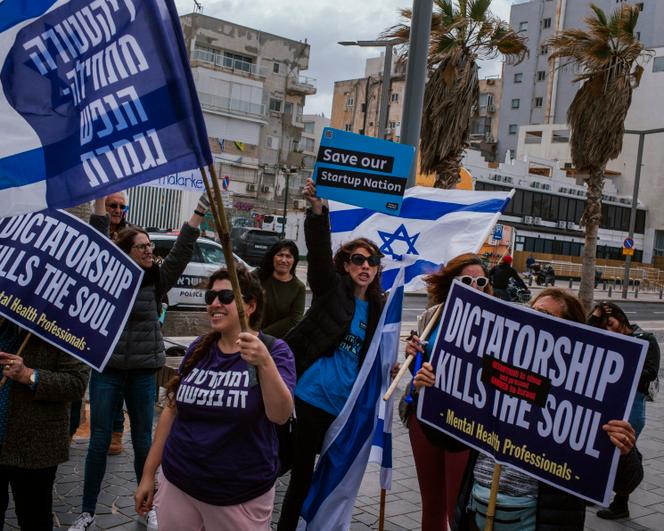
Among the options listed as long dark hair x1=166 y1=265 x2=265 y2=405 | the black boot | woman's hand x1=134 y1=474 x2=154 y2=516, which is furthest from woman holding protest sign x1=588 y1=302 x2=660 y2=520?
woman's hand x1=134 y1=474 x2=154 y2=516

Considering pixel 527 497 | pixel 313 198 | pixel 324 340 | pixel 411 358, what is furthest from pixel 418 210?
pixel 527 497

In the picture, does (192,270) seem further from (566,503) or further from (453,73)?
(566,503)

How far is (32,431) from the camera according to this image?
12.2ft

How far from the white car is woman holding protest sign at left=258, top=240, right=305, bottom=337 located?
7.12 metres

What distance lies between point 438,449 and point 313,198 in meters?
1.78

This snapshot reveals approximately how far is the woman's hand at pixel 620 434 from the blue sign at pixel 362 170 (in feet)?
9.83

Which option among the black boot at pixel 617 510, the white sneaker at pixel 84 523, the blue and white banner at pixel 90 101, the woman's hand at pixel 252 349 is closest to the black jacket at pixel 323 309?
the white sneaker at pixel 84 523

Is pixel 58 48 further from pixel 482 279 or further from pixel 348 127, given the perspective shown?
pixel 348 127

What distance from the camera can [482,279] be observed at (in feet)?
15.0

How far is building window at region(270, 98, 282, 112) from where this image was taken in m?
64.6

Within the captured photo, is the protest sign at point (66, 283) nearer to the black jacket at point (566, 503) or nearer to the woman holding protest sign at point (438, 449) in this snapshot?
the woman holding protest sign at point (438, 449)

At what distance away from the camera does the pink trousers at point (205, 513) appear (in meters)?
3.18

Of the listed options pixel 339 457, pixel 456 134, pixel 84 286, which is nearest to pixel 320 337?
pixel 339 457

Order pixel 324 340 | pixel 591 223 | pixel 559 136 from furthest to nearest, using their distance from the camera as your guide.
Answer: pixel 559 136
pixel 591 223
pixel 324 340
